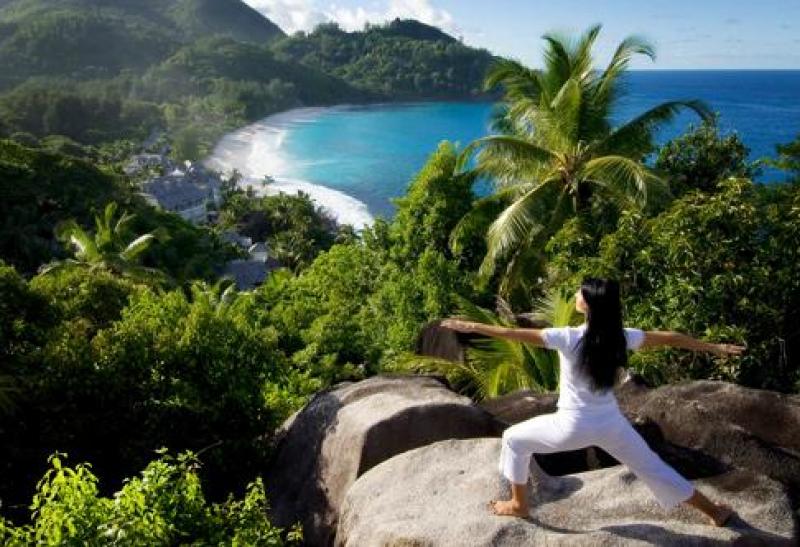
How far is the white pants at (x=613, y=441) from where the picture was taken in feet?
16.7

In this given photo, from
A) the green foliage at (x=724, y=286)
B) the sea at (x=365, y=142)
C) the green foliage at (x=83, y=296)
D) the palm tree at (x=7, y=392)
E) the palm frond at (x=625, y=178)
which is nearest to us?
the palm tree at (x=7, y=392)

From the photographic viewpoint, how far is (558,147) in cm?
1430

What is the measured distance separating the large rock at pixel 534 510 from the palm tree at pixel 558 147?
25.0ft

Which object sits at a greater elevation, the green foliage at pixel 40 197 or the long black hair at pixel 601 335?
the long black hair at pixel 601 335

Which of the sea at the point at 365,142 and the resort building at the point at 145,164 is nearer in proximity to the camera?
the sea at the point at 365,142

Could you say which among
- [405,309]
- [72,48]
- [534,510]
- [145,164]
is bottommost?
[145,164]

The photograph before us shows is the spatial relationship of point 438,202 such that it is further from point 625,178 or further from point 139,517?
point 139,517

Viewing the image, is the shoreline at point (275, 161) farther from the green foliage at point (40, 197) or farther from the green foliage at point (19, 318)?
the green foliage at point (19, 318)

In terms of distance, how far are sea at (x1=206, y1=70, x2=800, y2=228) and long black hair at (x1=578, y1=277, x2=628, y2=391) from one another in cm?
4660

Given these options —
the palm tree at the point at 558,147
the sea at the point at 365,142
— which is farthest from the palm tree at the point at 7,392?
the sea at the point at 365,142

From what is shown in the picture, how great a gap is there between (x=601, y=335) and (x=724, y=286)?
4576mm

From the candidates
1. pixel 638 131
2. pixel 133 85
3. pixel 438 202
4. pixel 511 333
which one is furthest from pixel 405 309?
pixel 133 85

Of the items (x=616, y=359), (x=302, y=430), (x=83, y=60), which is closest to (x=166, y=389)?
(x=302, y=430)

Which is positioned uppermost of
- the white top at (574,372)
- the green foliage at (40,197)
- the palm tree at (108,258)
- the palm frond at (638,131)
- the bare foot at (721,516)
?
the palm frond at (638,131)
